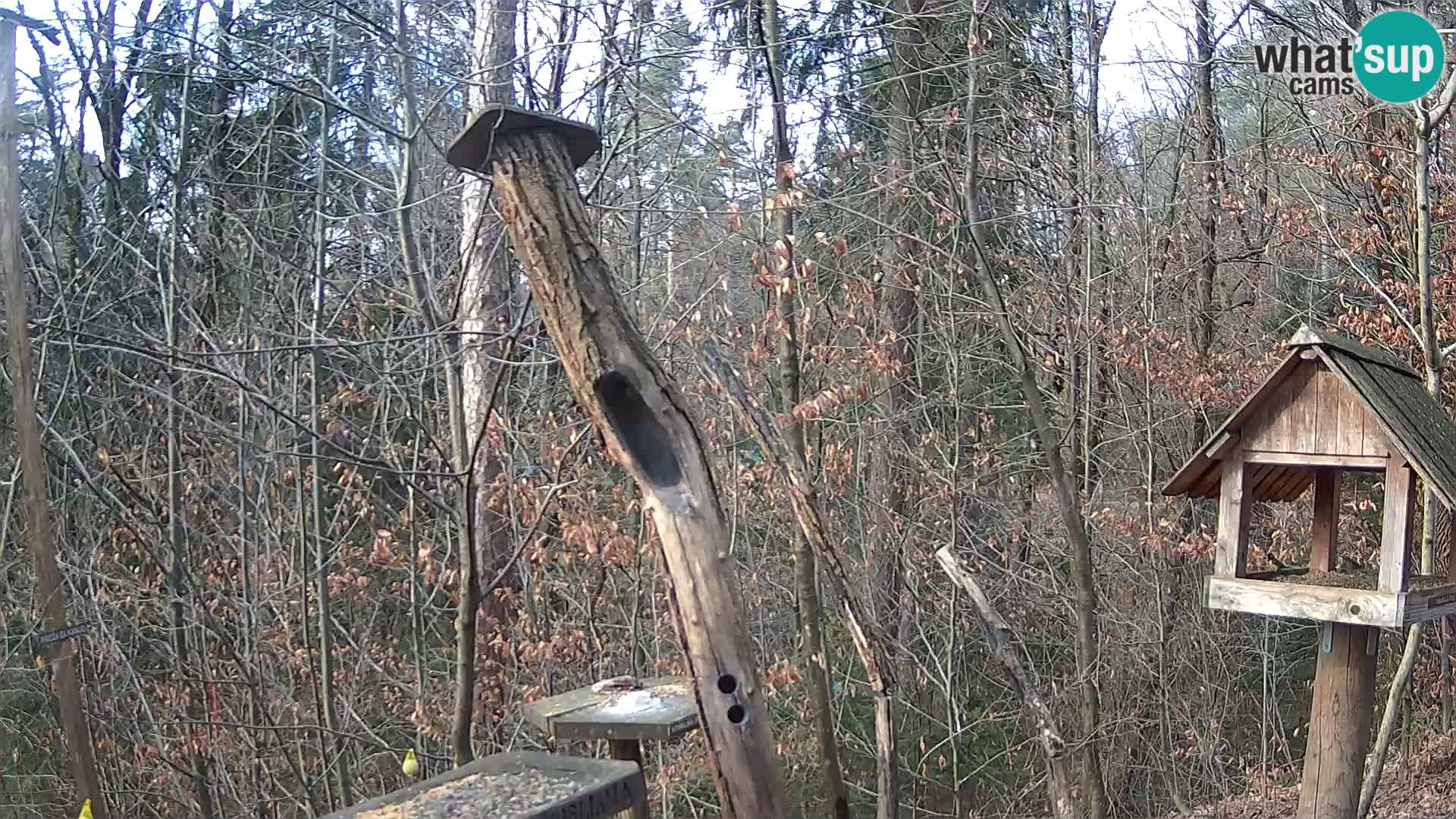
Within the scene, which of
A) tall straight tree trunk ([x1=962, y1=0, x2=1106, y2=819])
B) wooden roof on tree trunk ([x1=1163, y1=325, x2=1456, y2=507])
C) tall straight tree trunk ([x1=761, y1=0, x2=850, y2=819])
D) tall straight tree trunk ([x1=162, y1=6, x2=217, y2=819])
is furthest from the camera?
tall straight tree trunk ([x1=962, y1=0, x2=1106, y2=819])

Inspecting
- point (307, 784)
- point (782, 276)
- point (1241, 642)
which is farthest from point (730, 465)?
point (1241, 642)

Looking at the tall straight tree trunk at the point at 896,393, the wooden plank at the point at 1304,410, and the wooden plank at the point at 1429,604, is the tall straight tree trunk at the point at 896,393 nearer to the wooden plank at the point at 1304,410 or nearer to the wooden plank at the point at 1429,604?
the wooden plank at the point at 1304,410

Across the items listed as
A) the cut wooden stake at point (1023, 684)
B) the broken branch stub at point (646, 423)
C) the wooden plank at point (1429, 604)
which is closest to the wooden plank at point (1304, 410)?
the wooden plank at point (1429, 604)

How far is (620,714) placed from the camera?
11.8ft

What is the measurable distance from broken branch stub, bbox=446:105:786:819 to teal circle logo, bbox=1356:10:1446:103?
5.20 meters

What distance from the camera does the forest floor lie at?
7.20m

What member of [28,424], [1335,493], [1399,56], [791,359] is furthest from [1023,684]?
[1399,56]

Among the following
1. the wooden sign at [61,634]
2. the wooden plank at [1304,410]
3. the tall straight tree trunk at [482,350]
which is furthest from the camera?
the wooden sign at [61,634]

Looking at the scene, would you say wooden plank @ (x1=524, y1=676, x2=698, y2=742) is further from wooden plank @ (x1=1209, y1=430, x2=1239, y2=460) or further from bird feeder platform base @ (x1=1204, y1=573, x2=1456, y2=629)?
wooden plank @ (x1=1209, y1=430, x2=1239, y2=460)

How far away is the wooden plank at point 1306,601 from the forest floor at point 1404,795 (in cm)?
393

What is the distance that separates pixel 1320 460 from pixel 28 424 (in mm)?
5324

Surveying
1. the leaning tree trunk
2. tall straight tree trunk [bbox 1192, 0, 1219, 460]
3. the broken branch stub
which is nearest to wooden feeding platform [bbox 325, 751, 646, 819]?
the broken branch stub

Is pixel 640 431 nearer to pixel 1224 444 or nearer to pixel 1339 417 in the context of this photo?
pixel 1224 444

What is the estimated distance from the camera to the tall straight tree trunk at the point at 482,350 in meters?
4.08
